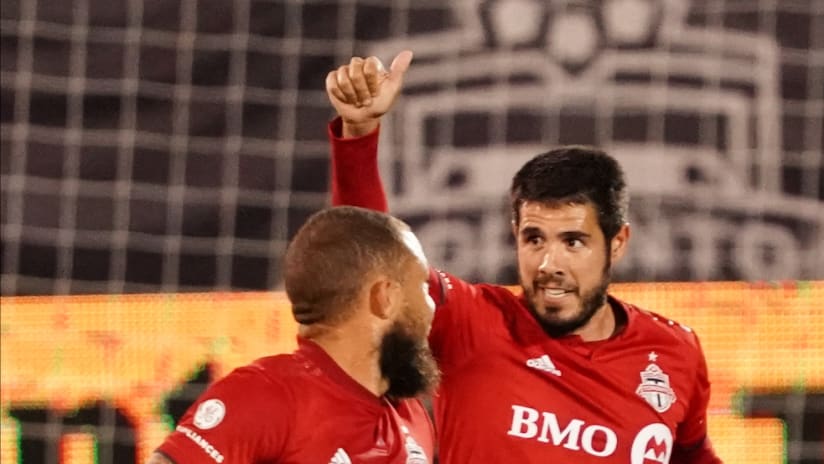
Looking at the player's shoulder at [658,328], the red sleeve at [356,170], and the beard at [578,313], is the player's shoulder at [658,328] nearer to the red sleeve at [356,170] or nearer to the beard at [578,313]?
the beard at [578,313]

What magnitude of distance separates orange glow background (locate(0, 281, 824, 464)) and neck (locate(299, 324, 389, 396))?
5.20 feet

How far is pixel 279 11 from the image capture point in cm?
382

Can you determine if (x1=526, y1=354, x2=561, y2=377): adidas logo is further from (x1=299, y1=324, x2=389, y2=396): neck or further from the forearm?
(x1=299, y1=324, x2=389, y2=396): neck

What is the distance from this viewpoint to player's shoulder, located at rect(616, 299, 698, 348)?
2520 mm

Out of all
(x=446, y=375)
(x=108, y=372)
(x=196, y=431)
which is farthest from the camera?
(x=108, y=372)

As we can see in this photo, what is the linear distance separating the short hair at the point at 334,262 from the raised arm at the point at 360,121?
0.82ft

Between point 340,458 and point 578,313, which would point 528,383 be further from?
point 340,458

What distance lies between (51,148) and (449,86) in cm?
113

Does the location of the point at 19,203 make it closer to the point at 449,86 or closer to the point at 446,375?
the point at 449,86

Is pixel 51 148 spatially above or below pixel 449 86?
below

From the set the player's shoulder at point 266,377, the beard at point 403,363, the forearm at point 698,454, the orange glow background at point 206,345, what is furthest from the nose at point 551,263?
the orange glow background at point 206,345

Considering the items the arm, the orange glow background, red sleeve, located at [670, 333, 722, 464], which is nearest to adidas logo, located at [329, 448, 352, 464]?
the arm

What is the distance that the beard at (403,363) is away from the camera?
2.04 m

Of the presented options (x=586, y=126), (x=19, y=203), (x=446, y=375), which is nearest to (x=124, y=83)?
(x=19, y=203)
